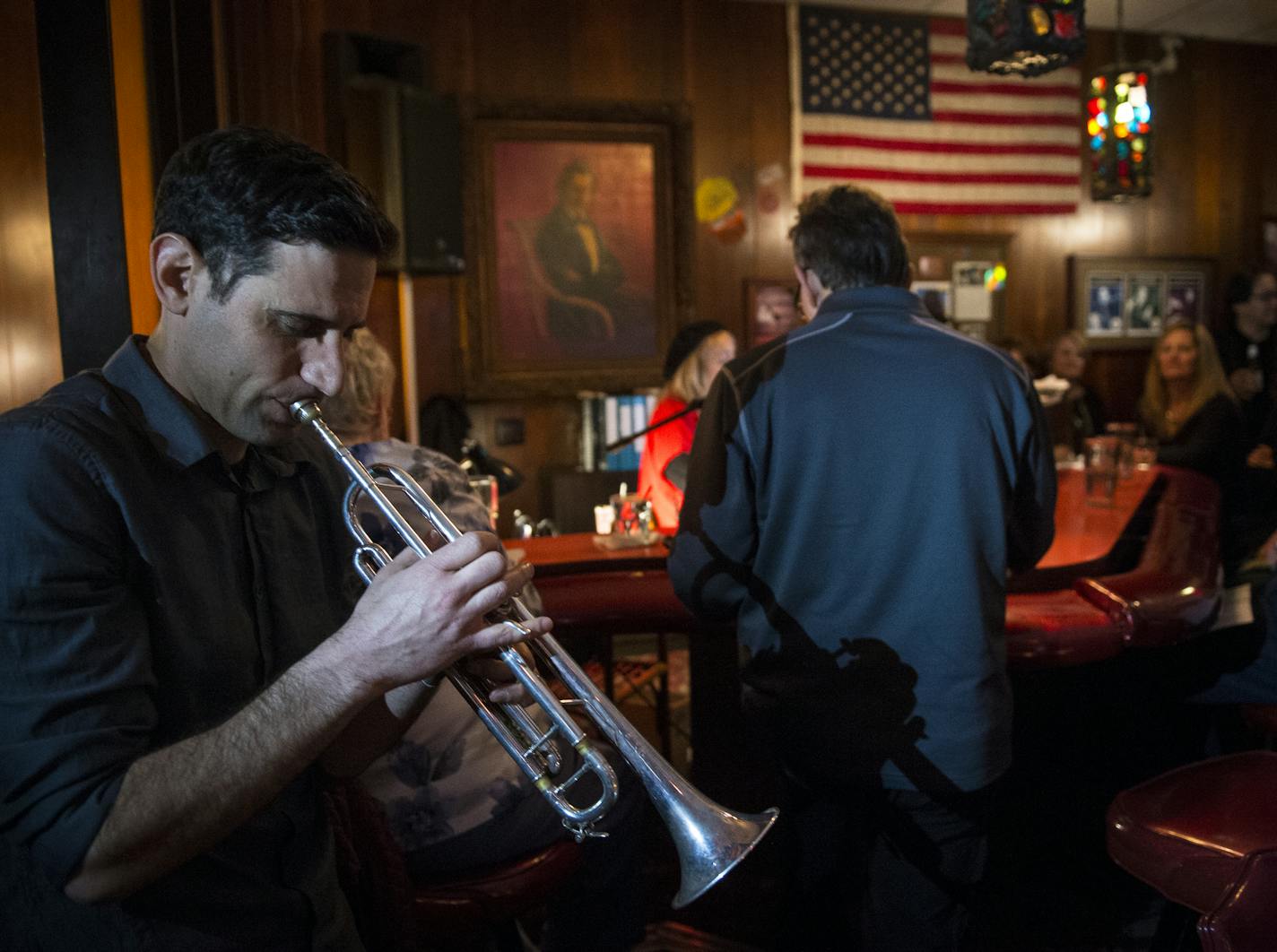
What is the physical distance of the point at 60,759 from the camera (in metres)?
0.88

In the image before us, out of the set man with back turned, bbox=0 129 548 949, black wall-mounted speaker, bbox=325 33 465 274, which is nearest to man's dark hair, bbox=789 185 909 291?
man with back turned, bbox=0 129 548 949

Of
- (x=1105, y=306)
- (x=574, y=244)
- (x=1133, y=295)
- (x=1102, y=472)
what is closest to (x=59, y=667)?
(x=1102, y=472)

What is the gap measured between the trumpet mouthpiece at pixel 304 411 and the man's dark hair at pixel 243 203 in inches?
5.8

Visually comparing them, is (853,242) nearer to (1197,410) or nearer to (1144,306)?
(1197,410)

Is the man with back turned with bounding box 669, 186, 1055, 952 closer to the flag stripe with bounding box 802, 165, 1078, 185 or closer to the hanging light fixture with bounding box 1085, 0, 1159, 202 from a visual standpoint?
the hanging light fixture with bounding box 1085, 0, 1159, 202

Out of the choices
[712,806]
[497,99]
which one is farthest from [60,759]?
[497,99]

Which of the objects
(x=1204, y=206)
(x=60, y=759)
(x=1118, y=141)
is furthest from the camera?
(x=1204, y=206)

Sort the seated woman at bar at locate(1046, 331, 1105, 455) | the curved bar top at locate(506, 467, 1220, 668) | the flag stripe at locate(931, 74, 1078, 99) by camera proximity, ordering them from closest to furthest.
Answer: the curved bar top at locate(506, 467, 1220, 668), the seated woman at bar at locate(1046, 331, 1105, 455), the flag stripe at locate(931, 74, 1078, 99)

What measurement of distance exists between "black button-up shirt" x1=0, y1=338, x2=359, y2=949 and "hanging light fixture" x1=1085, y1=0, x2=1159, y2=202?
4.80 m

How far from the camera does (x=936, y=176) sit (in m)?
6.28

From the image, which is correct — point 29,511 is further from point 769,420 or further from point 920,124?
point 920,124

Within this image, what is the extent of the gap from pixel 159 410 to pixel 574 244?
15.4ft

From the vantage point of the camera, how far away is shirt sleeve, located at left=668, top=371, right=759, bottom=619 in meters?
1.73

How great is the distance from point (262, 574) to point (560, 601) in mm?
1193
